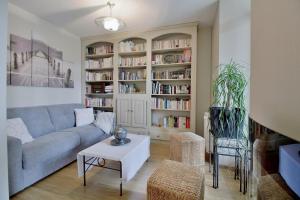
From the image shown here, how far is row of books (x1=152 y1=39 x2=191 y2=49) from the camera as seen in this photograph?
3225 mm

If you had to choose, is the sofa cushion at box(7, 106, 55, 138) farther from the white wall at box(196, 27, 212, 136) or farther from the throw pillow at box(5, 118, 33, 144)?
the white wall at box(196, 27, 212, 136)

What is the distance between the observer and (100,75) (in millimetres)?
3891

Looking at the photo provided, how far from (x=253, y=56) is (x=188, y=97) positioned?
2.38 meters

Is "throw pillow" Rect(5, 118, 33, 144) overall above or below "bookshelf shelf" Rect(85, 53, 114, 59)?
below

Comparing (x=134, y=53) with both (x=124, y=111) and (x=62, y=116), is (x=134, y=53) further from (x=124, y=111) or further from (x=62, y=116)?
(x=62, y=116)

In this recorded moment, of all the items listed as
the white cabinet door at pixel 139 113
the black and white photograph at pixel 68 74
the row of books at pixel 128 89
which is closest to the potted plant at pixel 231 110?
the white cabinet door at pixel 139 113

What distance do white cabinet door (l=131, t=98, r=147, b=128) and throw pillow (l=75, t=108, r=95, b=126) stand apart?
0.90m

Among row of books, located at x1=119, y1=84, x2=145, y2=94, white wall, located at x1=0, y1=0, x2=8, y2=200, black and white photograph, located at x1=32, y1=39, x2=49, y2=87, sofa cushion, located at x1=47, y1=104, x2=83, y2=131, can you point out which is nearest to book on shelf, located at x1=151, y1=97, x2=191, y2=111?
row of books, located at x1=119, y1=84, x2=145, y2=94

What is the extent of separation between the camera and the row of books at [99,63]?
3.73 metres

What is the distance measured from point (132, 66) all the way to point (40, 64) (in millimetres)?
1771

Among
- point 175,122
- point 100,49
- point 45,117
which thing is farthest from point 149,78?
point 45,117

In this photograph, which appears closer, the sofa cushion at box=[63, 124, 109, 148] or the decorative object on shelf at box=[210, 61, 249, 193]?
the decorative object on shelf at box=[210, 61, 249, 193]

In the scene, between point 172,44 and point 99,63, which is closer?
point 172,44

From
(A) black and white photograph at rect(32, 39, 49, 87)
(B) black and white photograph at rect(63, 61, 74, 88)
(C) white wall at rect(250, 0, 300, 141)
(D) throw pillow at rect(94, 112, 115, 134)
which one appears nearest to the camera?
(C) white wall at rect(250, 0, 300, 141)
